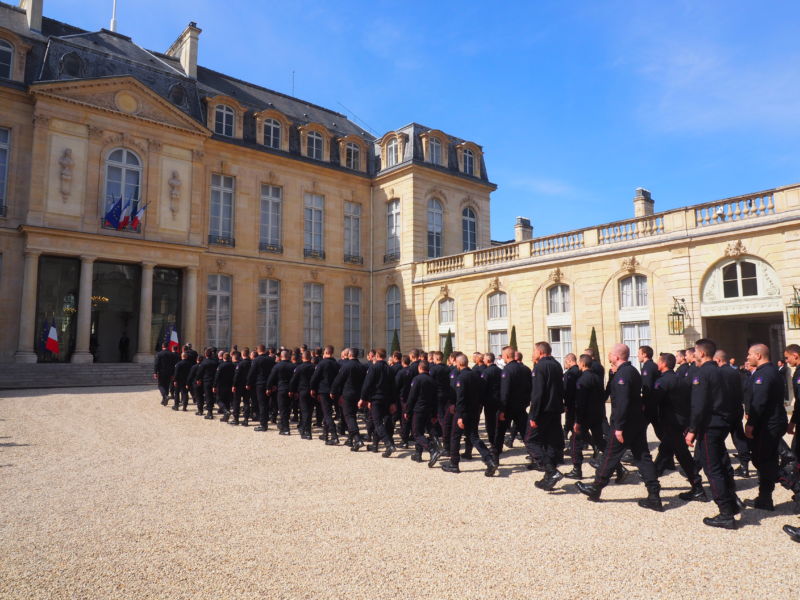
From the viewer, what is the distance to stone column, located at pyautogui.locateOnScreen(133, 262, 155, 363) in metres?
21.2

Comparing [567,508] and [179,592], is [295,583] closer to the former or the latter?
[179,592]

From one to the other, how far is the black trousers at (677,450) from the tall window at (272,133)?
887 inches

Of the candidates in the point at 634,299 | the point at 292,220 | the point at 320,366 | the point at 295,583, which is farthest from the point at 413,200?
the point at 295,583

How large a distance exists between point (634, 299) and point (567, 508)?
510 inches

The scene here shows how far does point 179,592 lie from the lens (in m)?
3.74

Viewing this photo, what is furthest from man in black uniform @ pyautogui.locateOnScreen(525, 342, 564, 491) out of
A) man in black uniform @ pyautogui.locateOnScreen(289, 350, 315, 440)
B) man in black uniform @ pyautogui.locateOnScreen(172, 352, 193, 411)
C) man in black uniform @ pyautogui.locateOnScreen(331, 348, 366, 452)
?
man in black uniform @ pyautogui.locateOnScreen(172, 352, 193, 411)

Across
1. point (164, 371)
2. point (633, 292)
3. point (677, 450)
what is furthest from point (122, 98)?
point (677, 450)

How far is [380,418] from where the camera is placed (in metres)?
8.98

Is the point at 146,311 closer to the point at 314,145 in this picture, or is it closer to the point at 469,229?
the point at 314,145

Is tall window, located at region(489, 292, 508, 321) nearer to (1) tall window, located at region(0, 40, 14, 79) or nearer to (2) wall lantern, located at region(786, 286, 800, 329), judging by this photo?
(2) wall lantern, located at region(786, 286, 800, 329)

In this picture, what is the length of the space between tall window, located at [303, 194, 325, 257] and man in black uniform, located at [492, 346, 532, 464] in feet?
63.6

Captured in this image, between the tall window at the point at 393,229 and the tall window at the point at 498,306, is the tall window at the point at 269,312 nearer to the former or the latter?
the tall window at the point at 393,229

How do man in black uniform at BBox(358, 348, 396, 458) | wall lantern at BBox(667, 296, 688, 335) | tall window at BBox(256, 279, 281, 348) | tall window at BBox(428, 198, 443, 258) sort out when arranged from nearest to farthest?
man in black uniform at BBox(358, 348, 396, 458)
wall lantern at BBox(667, 296, 688, 335)
tall window at BBox(256, 279, 281, 348)
tall window at BBox(428, 198, 443, 258)

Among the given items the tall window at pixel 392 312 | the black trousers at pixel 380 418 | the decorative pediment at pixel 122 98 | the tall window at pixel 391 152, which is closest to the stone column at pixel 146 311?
the decorative pediment at pixel 122 98
